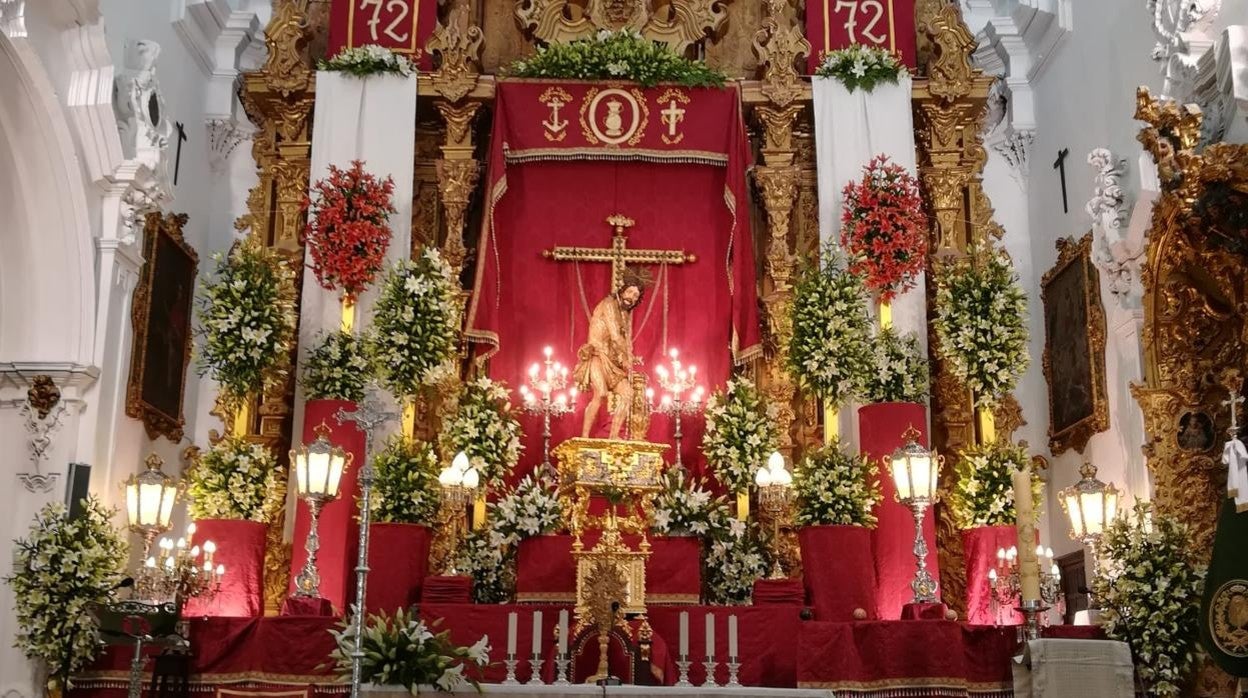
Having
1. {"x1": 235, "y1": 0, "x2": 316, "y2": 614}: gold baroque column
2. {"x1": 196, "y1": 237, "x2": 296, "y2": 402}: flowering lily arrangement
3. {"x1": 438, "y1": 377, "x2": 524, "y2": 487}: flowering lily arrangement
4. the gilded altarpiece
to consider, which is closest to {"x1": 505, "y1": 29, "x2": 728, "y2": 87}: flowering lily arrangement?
the gilded altarpiece

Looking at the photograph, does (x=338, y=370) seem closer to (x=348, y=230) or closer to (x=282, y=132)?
(x=348, y=230)

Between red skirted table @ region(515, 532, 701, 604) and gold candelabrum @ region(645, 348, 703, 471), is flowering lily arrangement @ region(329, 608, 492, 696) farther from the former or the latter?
gold candelabrum @ region(645, 348, 703, 471)

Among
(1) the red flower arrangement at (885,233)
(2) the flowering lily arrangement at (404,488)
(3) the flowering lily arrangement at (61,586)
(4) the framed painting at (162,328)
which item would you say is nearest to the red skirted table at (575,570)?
(2) the flowering lily arrangement at (404,488)

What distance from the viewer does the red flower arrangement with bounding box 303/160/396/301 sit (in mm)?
15062

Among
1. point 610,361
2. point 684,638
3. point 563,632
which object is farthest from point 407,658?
point 610,361

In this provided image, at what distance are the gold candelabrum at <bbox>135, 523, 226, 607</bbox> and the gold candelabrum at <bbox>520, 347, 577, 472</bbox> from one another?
3663 millimetres

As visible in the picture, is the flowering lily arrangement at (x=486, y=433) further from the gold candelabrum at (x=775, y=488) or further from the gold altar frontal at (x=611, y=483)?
the gold candelabrum at (x=775, y=488)

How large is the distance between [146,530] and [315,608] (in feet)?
5.41

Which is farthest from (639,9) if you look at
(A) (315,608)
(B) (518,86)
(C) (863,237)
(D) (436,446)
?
(A) (315,608)

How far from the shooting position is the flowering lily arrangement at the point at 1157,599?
1132cm

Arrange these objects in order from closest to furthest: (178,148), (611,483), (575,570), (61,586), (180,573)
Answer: (61,586), (180,573), (575,570), (611,483), (178,148)

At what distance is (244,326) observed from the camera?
14562 mm

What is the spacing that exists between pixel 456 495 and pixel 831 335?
14.2 ft

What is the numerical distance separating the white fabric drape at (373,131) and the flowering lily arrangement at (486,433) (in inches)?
73.9
